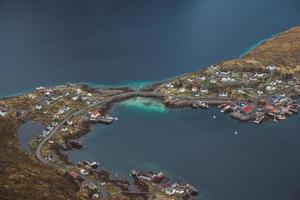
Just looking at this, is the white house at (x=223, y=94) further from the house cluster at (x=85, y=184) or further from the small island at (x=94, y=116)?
the house cluster at (x=85, y=184)

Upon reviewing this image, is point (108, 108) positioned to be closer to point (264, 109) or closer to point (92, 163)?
point (92, 163)

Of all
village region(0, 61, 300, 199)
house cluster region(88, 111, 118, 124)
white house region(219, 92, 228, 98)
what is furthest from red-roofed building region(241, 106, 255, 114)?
house cluster region(88, 111, 118, 124)

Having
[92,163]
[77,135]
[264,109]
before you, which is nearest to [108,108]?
[77,135]

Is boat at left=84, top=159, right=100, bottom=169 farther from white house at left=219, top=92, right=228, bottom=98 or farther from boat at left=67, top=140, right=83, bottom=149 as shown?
white house at left=219, top=92, right=228, bottom=98

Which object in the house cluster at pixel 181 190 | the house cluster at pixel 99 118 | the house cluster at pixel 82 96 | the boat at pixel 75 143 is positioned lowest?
the house cluster at pixel 181 190

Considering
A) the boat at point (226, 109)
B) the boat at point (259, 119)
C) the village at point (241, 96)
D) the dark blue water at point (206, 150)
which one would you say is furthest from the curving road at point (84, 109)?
the boat at point (259, 119)

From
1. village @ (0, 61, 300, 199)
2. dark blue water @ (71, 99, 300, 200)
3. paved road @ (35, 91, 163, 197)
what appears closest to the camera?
village @ (0, 61, 300, 199)

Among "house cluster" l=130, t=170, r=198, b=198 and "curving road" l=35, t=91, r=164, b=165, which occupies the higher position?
"curving road" l=35, t=91, r=164, b=165

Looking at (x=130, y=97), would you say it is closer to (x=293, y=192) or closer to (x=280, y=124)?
(x=280, y=124)
